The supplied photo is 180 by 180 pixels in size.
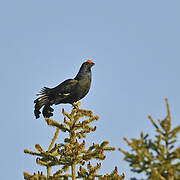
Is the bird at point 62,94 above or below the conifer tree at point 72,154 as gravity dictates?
above

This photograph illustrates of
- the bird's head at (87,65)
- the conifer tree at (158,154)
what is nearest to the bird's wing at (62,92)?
the bird's head at (87,65)

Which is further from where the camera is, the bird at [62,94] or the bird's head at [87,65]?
the bird's head at [87,65]

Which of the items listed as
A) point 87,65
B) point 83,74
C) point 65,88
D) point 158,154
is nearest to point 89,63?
point 87,65

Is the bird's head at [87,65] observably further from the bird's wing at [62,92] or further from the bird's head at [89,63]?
the bird's wing at [62,92]

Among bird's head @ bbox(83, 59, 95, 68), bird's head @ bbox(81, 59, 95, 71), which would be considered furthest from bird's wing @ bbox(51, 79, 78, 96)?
bird's head @ bbox(83, 59, 95, 68)

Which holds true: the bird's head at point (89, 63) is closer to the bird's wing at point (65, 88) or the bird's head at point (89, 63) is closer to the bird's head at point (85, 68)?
the bird's head at point (85, 68)

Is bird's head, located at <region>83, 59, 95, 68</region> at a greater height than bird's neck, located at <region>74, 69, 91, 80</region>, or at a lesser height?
greater

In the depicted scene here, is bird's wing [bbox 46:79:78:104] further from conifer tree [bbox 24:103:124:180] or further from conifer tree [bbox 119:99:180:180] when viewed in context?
conifer tree [bbox 119:99:180:180]

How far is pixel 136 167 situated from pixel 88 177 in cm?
464

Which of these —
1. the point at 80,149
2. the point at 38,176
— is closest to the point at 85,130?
the point at 80,149

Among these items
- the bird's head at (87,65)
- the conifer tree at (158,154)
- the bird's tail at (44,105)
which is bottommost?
the conifer tree at (158,154)

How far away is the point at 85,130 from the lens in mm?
10156

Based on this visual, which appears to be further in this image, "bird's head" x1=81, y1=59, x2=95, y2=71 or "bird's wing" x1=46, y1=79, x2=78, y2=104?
"bird's head" x1=81, y1=59, x2=95, y2=71

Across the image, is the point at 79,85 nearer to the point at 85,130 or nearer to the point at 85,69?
the point at 85,69
